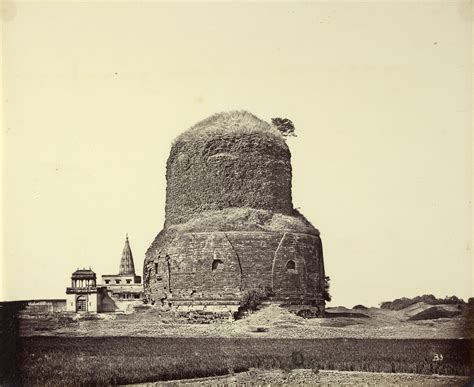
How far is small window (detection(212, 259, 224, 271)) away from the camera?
30.5 metres

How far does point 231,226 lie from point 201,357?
34.4ft

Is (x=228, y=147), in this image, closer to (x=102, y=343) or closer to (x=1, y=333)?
(x=102, y=343)

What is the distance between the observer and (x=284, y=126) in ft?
104

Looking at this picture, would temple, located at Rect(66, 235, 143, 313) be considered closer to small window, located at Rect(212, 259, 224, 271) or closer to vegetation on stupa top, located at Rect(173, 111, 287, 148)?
small window, located at Rect(212, 259, 224, 271)

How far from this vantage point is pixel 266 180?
32000 millimetres

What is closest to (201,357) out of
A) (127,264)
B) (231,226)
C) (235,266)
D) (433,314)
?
(235,266)

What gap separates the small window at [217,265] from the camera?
99.9ft

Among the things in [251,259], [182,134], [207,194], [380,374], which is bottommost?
[380,374]

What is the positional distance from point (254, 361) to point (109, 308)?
2504cm

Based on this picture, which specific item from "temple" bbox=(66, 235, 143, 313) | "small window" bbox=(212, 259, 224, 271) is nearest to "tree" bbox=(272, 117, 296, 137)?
"small window" bbox=(212, 259, 224, 271)

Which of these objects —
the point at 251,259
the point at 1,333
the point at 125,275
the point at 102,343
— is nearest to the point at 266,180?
the point at 251,259

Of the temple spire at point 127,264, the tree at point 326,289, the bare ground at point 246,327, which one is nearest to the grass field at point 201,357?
the bare ground at point 246,327

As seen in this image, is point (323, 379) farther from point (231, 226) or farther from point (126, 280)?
point (126, 280)

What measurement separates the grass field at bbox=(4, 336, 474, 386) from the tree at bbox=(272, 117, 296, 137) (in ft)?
→ 34.1
